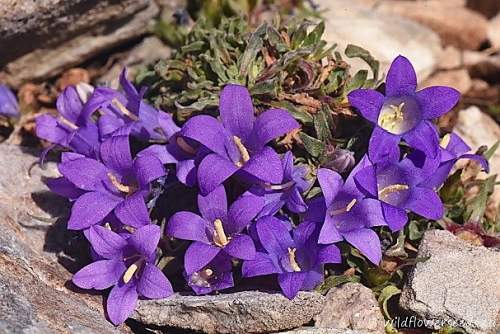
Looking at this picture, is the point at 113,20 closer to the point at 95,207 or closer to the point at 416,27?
the point at 95,207

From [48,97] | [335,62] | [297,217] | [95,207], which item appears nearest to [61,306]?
[95,207]

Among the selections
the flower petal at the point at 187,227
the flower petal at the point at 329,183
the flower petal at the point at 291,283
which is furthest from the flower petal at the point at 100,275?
the flower petal at the point at 329,183

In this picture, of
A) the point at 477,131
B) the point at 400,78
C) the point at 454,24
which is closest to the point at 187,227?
the point at 400,78

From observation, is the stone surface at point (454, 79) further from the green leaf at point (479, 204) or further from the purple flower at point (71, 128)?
the purple flower at point (71, 128)

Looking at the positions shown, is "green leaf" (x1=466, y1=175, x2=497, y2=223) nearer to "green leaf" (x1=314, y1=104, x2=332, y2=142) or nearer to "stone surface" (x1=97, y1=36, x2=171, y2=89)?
"green leaf" (x1=314, y1=104, x2=332, y2=142)

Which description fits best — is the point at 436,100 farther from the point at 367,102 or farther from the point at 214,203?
the point at 214,203

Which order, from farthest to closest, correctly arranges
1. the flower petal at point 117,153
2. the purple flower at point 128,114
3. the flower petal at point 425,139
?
the purple flower at point 128,114, the flower petal at point 117,153, the flower petal at point 425,139
